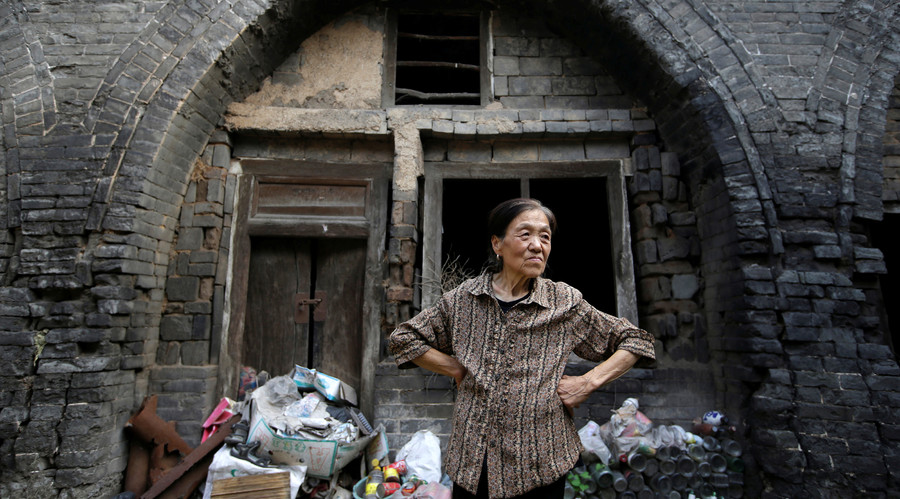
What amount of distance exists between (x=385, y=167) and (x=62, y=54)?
287 cm

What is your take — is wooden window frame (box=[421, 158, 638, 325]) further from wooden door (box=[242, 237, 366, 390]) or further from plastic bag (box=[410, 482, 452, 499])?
plastic bag (box=[410, 482, 452, 499])

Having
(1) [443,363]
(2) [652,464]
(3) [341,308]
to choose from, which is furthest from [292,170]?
(2) [652,464]

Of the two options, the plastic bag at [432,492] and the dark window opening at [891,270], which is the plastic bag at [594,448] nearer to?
the plastic bag at [432,492]

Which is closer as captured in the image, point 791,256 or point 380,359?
point 791,256

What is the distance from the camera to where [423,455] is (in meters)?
3.52

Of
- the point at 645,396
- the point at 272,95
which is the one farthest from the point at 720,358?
the point at 272,95

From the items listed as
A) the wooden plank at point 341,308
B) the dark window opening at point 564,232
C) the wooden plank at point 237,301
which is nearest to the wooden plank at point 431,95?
the dark window opening at point 564,232

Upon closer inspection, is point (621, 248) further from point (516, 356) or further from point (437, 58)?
point (437, 58)

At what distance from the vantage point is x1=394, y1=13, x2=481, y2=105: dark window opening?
188 inches

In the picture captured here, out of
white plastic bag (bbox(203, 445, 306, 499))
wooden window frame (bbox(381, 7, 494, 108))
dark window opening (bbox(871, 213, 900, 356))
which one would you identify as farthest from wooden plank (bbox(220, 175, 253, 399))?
dark window opening (bbox(871, 213, 900, 356))

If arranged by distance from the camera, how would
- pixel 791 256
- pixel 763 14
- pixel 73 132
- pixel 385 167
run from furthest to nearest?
1. pixel 385 167
2. pixel 763 14
3. pixel 73 132
4. pixel 791 256

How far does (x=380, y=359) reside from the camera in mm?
4109

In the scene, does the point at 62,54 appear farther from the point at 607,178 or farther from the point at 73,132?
the point at 607,178

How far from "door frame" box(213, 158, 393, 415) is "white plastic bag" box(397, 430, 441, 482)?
0.58 meters
